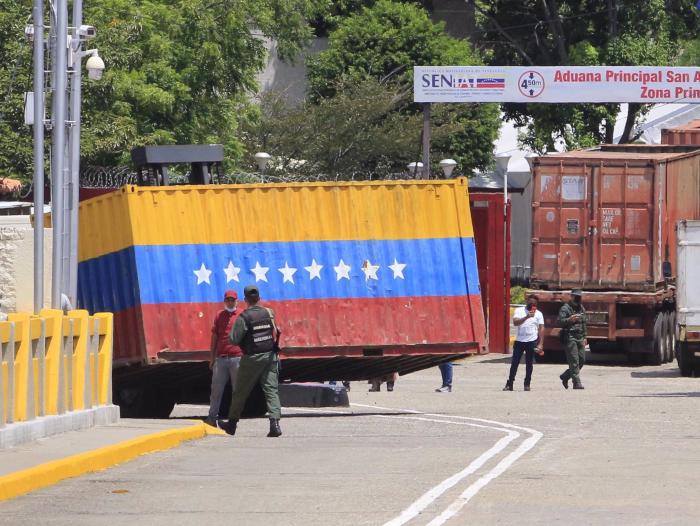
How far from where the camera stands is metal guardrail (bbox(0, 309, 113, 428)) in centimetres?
1437

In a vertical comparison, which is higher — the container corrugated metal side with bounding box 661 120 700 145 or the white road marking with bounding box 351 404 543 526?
the container corrugated metal side with bounding box 661 120 700 145

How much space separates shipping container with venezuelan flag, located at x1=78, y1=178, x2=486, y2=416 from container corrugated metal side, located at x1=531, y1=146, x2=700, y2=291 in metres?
11.2

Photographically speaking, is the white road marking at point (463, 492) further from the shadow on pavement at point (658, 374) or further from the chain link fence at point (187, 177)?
the shadow on pavement at point (658, 374)

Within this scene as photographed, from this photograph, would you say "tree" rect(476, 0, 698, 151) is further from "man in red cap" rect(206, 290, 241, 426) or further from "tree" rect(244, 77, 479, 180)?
"man in red cap" rect(206, 290, 241, 426)

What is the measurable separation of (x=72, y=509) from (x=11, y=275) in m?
8.43

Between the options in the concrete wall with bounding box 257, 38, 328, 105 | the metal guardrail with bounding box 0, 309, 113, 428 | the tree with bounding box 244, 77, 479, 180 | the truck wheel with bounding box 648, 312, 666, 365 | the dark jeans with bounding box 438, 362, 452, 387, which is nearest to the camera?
the metal guardrail with bounding box 0, 309, 113, 428

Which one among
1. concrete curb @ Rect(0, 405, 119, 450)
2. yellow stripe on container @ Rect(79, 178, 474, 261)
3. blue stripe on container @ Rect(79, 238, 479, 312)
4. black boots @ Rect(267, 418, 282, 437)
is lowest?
black boots @ Rect(267, 418, 282, 437)

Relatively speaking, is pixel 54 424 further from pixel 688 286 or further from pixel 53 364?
pixel 688 286

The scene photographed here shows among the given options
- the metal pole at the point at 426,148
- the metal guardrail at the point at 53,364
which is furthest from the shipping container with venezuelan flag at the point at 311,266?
the metal pole at the point at 426,148

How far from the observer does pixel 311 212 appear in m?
20.5

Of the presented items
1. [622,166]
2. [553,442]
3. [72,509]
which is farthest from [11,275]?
[622,166]

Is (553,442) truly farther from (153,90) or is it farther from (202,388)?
(153,90)

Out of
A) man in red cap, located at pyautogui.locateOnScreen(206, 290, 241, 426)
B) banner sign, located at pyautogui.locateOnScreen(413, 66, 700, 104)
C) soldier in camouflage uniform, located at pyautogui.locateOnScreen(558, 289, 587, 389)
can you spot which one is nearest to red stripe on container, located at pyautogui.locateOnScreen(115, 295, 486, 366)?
man in red cap, located at pyautogui.locateOnScreen(206, 290, 241, 426)

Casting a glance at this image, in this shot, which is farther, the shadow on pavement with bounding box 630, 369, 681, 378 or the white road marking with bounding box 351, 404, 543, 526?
the shadow on pavement with bounding box 630, 369, 681, 378
